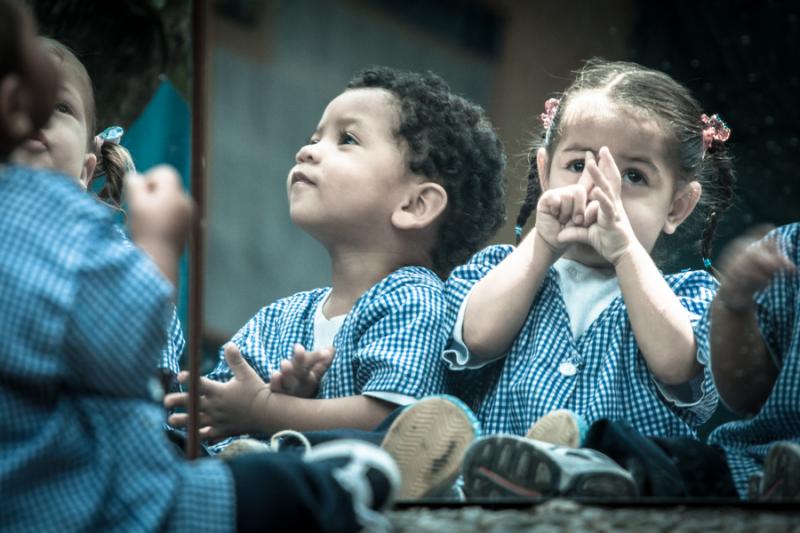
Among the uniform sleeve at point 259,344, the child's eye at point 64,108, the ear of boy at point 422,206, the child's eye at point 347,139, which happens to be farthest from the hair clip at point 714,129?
the child's eye at point 64,108

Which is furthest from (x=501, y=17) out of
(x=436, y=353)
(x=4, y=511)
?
(x=4, y=511)

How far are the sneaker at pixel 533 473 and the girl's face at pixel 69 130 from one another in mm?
867

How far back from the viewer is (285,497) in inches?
38.6

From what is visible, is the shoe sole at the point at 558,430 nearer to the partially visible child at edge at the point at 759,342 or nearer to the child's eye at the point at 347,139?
the partially visible child at edge at the point at 759,342

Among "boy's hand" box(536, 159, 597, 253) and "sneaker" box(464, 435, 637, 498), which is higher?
"boy's hand" box(536, 159, 597, 253)

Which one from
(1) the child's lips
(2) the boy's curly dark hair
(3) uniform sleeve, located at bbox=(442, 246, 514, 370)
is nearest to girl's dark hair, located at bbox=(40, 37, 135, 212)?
(1) the child's lips

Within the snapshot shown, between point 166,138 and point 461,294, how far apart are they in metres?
0.51

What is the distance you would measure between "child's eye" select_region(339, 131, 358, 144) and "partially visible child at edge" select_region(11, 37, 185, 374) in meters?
0.36

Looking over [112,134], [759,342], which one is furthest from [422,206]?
[759,342]

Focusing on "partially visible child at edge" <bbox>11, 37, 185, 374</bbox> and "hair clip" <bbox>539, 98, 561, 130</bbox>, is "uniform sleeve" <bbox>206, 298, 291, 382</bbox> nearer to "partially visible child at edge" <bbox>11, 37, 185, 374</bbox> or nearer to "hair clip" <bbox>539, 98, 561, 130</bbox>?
"partially visible child at edge" <bbox>11, 37, 185, 374</bbox>

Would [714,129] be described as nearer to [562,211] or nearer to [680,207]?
[680,207]

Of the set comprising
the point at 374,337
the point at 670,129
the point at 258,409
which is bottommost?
the point at 258,409

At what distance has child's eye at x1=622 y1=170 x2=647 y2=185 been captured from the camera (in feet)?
5.48

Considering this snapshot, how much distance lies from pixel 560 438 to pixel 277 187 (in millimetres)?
541
